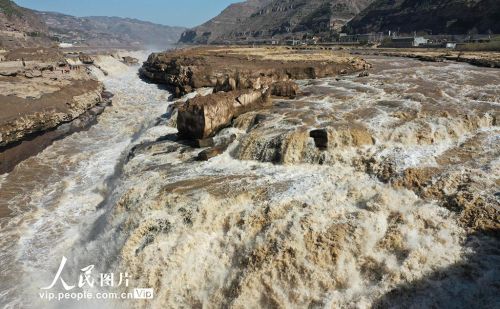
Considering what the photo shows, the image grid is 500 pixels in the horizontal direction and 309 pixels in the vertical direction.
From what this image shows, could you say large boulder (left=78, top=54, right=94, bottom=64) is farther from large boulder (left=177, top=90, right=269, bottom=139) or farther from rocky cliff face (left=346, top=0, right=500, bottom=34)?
rocky cliff face (left=346, top=0, right=500, bottom=34)

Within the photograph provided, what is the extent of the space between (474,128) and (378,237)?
35.3 ft

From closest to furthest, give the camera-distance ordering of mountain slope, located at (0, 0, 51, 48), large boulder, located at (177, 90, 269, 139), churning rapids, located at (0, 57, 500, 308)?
churning rapids, located at (0, 57, 500, 308)
large boulder, located at (177, 90, 269, 139)
mountain slope, located at (0, 0, 51, 48)

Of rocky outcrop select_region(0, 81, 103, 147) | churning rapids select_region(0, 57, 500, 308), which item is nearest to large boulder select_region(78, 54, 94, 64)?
rocky outcrop select_region(0, 81, 103, 147)

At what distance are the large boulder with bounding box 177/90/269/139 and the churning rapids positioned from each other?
0.91 meters

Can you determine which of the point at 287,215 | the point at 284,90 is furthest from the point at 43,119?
the point at 287,215

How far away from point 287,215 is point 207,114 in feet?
31.1

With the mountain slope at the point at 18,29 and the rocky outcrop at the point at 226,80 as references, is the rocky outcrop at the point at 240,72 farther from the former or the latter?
the mountain slope at the point at 18,29

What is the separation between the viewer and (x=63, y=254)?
15547 millimetres

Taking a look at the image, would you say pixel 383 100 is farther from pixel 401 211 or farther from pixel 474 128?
pixel 401 211

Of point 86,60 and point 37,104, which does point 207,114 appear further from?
point 86,60

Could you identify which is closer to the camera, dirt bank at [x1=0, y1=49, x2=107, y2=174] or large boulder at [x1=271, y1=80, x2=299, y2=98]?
dirt bank at [x1=0, y1=49, x2=107, y2=174]

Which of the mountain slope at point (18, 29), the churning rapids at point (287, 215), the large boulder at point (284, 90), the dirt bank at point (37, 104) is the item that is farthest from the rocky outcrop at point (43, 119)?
the mountain slope at point (18, 29)

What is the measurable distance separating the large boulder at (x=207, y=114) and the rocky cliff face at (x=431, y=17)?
330ft

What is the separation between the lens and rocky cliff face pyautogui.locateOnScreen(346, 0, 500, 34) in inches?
4149
